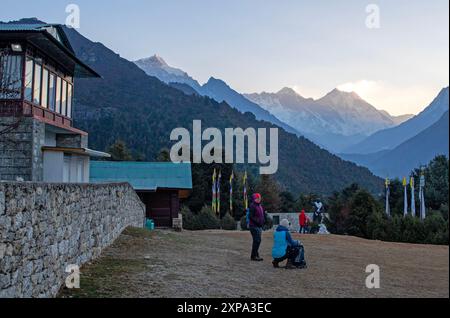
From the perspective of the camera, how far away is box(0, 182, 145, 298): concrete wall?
452 centimetres

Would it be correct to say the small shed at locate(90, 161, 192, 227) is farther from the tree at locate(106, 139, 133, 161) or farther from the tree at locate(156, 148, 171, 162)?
the tree at locate(106, 139, 133, 161)

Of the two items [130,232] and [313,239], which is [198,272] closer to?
[130,232]

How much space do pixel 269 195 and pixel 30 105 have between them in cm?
3899

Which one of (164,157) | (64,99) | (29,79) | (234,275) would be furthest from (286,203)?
(234,275)

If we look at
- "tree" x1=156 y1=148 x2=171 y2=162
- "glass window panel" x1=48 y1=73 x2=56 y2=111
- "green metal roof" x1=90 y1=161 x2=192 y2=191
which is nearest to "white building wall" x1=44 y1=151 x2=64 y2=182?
"glass window panel" x1=48 y1=73 x2=56 y2=111

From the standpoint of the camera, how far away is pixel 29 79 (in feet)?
54.7

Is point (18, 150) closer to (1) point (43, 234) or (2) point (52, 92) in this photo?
(2) point (52, 92)

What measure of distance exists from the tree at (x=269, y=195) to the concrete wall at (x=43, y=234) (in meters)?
44.4

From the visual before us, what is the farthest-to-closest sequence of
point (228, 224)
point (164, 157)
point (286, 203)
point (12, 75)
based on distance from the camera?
1. point (286, 203)
2. point (164, 157)
3. point (228, 224)
4. point (12, 75)

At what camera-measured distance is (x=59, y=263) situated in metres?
6.21

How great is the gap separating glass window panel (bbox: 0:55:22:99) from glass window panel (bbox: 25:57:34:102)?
299 mm

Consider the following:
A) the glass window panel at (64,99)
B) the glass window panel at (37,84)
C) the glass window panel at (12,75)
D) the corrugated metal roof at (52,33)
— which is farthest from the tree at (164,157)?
the glass window panel at (12,75)

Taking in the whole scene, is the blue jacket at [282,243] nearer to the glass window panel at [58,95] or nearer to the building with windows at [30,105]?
the building with windows at [30,105]

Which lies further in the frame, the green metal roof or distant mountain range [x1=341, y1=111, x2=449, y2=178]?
distant mountain range [x1=341, y1=111, x2=449, y2=178]
